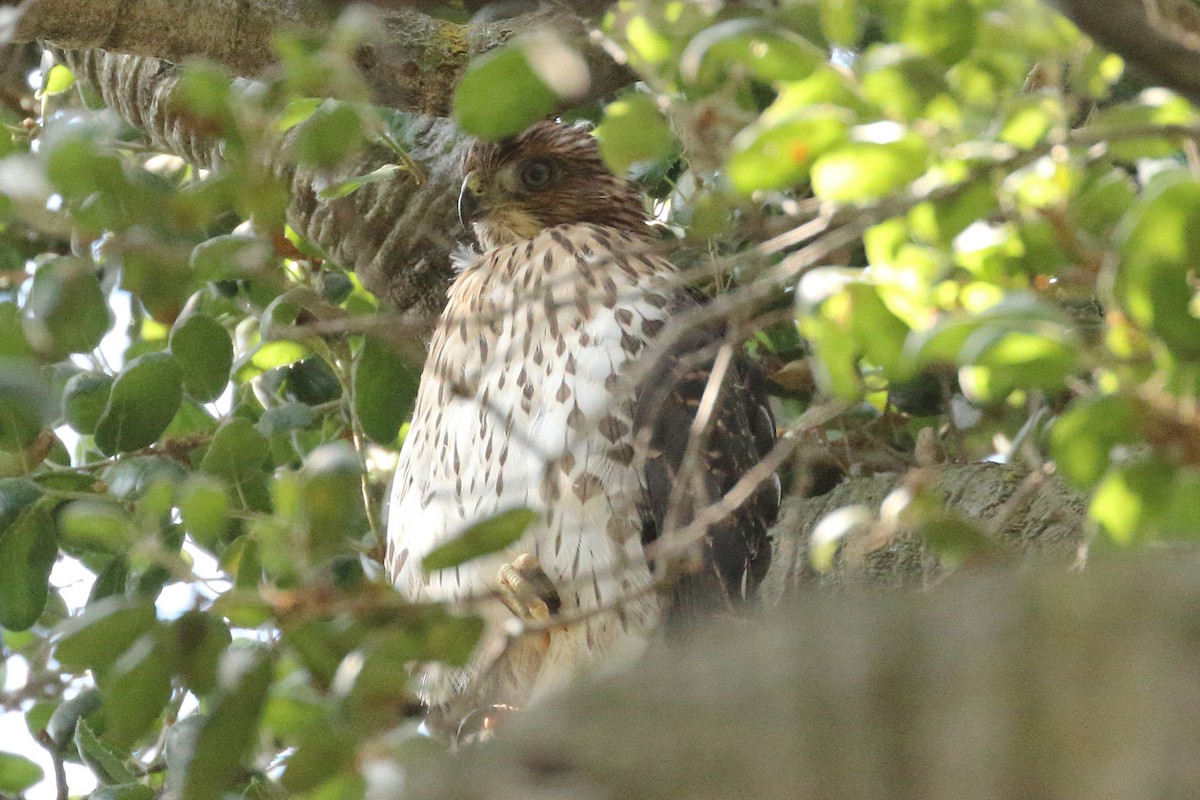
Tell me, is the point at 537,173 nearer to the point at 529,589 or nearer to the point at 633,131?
the point at 529,589

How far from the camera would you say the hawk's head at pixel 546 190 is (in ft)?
11.3

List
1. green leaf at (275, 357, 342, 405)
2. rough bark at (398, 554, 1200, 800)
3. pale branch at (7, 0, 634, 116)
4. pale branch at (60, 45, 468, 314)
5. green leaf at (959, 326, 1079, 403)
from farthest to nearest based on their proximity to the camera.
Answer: pale branch at (60, 45, 468, 314), green leaf at (275, 357, 342, 405), pale branch at (7, 0, 634, 116), green leaf at (959, 326, 1079, 403), rough bark at (398, 554, 1200, 800)

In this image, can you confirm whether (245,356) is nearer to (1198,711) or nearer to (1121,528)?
(1121,528)

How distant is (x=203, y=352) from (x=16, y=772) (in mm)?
922

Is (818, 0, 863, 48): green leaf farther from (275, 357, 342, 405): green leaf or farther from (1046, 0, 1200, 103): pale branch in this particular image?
(275, 357, 342, 405): green leaf

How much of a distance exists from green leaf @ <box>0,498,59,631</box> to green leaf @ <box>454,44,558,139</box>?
1.43 m

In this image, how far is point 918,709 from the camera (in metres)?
1.04

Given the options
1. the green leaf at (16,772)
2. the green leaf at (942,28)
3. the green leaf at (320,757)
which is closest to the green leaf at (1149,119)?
the green leaf at (942,28)

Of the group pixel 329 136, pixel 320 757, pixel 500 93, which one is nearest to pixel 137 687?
pixel 320 757

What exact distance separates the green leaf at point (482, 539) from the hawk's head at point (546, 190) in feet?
6.93

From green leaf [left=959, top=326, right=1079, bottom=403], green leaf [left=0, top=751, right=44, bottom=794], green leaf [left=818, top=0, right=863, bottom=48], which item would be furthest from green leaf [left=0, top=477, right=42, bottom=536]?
green leaf [left=959, top=326, right=1079, bottom=403]

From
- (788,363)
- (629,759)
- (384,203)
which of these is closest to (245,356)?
(384,203)

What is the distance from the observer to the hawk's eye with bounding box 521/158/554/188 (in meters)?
3.52

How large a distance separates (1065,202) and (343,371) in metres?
1.86
